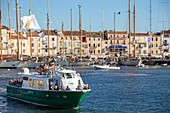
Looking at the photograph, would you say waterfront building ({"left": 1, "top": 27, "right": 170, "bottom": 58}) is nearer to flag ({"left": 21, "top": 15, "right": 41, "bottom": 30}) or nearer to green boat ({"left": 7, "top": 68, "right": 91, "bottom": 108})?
flag ({"left": 21, "top": 15, "right": 41, "bottom": 30})

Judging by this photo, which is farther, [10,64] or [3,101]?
[10,64]

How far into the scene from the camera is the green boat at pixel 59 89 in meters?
41.3

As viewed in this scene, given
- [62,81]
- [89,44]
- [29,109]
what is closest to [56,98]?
[62,81]

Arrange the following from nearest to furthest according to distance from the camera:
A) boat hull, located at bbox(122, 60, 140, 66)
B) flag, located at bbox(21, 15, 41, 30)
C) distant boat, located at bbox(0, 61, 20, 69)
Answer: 1. flag, located at bbox(21, 15, 41, 30)
2. distant boat, located at bbox(0, 61, 20, 69)
3. boat hull, located at bbox(122, 60, 140, 66)

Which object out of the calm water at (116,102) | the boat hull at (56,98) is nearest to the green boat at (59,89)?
the boat hull at (56,98)

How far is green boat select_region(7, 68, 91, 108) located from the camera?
41.3 meters

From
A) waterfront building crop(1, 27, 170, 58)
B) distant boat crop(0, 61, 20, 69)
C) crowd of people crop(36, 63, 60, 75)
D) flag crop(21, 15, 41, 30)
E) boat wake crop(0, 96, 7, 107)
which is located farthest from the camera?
waterfront building crop(1, 27, 170, 58)

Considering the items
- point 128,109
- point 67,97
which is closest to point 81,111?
point 67,97

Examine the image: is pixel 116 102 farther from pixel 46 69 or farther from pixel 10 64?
pixel 10 64

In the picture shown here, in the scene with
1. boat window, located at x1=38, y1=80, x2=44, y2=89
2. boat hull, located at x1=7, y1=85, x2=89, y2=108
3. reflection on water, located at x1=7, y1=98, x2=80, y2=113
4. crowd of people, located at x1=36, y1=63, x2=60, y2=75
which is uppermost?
crowd of people, located at x1=36, y1=63, x2=60, y2=75

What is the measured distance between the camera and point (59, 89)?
4191cm

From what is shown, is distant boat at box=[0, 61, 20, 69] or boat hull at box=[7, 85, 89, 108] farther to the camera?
distant boat at box=[0, 61, 20, 69]

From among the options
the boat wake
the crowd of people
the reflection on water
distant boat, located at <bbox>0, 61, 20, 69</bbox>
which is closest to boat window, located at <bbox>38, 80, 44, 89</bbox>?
the crowd of people

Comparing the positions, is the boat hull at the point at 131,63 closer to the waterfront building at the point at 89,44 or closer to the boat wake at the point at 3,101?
the waterfront building at the point at 89,44
